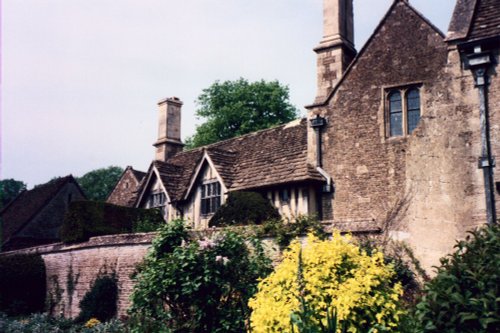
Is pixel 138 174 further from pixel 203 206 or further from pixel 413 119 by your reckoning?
pixel 413 119

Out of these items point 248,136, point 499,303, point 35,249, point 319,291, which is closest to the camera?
point 499,303

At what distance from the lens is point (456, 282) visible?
6031 mm

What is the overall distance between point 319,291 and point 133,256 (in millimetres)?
10507

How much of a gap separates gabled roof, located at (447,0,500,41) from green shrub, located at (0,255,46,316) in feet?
52.6

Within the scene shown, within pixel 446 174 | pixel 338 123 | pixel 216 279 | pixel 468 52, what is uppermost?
pixel 468 52

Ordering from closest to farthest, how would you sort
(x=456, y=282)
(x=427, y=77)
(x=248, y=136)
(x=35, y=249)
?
(x=456, y=282) < (x=427, y=77) < (x=35, y=249) < (x=248, y=136)

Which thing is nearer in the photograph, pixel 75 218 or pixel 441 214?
pixel 441 214

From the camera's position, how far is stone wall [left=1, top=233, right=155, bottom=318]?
16906mm

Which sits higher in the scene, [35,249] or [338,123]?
[338,123]

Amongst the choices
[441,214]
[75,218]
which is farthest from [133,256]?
[441,214]

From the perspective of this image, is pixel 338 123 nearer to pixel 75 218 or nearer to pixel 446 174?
pixel 446 174

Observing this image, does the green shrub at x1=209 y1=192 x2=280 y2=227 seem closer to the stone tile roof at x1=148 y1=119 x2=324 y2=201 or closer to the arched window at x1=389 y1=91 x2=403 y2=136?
the stone tile roof at x1=148 y1=119 x2=324 y2=201

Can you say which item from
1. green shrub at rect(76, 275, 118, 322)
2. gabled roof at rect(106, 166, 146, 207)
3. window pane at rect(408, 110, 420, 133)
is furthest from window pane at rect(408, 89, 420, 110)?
gabled roof at rect(106, 166, 146, 207)

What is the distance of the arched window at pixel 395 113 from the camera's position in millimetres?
16922
